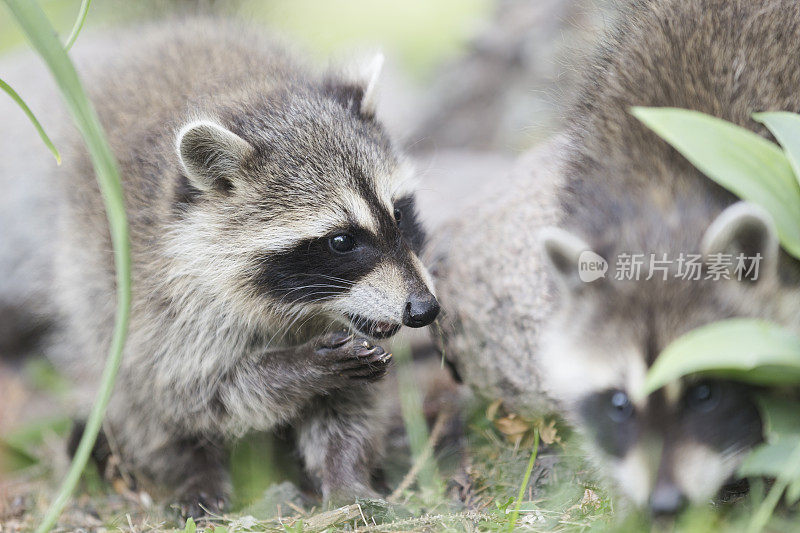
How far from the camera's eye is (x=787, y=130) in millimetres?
3873

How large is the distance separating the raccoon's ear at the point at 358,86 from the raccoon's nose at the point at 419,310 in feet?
5.14

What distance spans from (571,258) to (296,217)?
1.91 meters

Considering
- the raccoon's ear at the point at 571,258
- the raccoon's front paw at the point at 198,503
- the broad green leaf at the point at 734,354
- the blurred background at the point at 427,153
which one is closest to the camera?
the broad green leaf at the point at 734,354

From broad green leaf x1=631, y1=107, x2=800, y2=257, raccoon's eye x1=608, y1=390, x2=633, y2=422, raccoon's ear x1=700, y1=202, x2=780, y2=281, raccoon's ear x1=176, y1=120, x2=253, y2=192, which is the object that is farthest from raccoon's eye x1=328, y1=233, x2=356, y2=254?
raccoon's ear x1=700, y1=202, x2=780, y2=281

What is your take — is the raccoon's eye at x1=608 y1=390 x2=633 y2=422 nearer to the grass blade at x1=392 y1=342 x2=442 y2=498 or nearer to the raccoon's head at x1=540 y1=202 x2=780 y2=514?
the raccoon's head at x1=540 y1=202 x2=780 y2=514

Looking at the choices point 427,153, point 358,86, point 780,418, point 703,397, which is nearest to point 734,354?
point 703,397

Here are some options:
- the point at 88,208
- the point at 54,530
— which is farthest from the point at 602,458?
the point at 88,208

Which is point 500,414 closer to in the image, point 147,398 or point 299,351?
point 299,351

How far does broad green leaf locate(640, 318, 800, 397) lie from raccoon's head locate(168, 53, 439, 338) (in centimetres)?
190

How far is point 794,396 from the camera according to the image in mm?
3752

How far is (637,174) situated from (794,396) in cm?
129

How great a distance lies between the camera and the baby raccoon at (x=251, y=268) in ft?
17.1

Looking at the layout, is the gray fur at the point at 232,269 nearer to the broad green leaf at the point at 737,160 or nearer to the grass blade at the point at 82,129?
the grass blade at the point at 82,129

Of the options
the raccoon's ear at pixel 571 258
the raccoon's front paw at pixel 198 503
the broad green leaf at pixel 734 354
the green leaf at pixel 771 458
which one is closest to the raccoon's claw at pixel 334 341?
the raccoon's front paw at pixel 198 503
